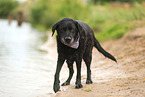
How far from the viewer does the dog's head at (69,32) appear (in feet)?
15.1

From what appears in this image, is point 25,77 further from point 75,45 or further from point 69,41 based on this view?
point 69,41

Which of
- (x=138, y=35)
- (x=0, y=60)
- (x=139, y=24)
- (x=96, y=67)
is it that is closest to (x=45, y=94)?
(x=96, y=67)

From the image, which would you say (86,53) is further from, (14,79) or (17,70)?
Result: (17,70)

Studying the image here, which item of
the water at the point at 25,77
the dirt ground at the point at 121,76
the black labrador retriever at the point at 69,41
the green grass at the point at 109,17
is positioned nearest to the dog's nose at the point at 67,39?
the black labrador retriever at the point at 69,41

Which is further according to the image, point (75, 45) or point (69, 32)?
point (75, 45)

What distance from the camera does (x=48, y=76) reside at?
690 centimetres

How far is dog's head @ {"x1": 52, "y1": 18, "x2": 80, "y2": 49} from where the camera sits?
4.59m

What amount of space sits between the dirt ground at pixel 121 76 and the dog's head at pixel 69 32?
0.91 m

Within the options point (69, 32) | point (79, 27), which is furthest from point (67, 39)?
point (79, 27)

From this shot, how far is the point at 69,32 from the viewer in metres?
4.65

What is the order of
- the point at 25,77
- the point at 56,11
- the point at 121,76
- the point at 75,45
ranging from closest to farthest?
the point at 75,45, the point at 121,76, the point at 25,77, the point at 56,11

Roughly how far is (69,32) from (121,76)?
1.85m

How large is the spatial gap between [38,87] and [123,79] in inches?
72.7

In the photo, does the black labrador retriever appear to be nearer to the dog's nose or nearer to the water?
the dog's nose
